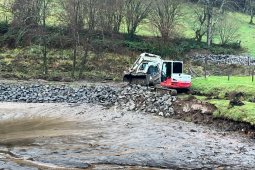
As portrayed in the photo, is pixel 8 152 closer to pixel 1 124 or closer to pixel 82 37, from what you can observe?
pixel 1 124

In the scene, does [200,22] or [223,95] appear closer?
[223,95]

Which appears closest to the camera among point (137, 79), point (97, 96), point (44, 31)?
point (97, 96)

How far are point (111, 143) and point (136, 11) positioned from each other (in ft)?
124

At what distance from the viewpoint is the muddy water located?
1566 cm

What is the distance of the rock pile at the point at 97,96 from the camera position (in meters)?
27.3

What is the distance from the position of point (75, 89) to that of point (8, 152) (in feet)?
58.7

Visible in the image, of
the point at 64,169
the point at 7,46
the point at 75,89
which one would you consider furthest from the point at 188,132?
the point at 7,46

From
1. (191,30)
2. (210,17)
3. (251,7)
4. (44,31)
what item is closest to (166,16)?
(210,17)

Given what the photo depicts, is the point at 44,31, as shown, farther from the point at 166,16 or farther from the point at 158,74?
the point at 166,16

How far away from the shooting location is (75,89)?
34.4m

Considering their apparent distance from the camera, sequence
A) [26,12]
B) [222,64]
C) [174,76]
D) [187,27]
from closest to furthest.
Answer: [174,76] < [26,12] < [222,64] < [187,27]

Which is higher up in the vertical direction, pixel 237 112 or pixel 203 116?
pixel 237 112

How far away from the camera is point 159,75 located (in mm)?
34219

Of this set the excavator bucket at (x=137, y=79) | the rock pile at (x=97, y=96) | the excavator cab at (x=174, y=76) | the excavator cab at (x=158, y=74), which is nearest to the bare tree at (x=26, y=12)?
the rock pile at (x=97, y=96)
